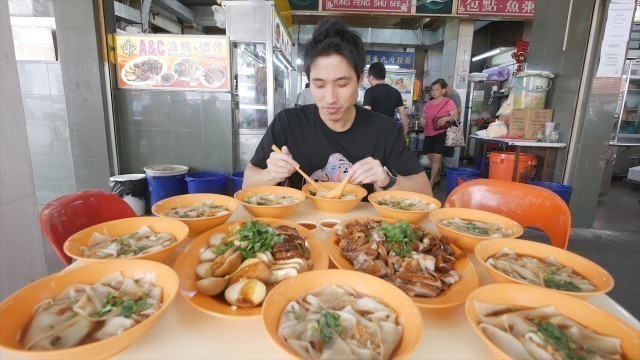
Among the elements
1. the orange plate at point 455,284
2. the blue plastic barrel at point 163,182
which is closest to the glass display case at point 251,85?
the blue plastic barrel at point 163,182

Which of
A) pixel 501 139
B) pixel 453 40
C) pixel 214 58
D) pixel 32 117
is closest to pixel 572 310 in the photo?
pixel 501 139

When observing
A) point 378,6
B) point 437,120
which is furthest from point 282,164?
point 378,6

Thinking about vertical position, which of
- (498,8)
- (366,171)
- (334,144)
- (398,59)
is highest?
(498,8)

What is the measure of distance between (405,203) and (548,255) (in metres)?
0.73

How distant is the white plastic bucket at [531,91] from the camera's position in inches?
175

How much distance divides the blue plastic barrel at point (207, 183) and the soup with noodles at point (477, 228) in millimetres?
3691

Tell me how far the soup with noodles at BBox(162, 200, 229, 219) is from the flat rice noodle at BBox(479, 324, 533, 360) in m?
1.03

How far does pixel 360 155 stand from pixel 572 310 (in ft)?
5.35

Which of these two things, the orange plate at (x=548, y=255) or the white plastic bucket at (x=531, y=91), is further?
the white plastic bucket at (x=531, y=91)

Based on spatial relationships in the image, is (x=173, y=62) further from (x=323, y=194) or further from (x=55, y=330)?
(x=55, y=330)

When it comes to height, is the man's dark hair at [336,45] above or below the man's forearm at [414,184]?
above

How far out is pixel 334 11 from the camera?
7094 mm

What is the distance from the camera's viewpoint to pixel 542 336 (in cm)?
69

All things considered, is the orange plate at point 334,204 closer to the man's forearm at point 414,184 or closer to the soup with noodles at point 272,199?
the soup with noodles at point 272,199
